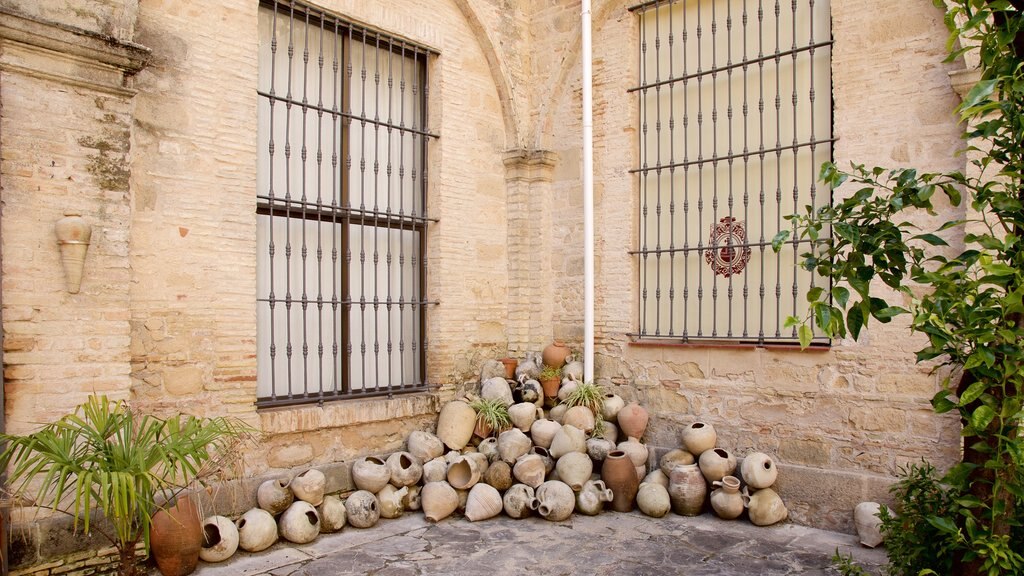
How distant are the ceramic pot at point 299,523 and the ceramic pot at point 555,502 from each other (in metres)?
1.45

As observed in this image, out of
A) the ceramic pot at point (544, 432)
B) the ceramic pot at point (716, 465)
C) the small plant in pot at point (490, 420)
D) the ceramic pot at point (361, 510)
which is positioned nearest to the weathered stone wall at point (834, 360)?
the ceramic pot at point (716, 465)

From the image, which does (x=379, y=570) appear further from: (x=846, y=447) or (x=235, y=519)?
(x=846, y=447)

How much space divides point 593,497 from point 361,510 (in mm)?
1543

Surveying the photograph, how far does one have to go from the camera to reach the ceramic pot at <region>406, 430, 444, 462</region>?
17.3ft

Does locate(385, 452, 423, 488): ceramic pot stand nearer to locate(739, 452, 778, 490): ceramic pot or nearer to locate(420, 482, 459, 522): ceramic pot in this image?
locate(420, 482, 459, 522): ceramic pot

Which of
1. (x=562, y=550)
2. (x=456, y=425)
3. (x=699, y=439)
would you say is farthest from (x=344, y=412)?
(x=699, y=439)

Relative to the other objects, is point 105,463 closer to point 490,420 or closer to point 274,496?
point 274,496

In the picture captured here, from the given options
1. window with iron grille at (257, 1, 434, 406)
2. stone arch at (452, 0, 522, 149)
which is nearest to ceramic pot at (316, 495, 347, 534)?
window with iron grille at (257, 1, 434, 406)

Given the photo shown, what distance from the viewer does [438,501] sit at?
4.84 metres

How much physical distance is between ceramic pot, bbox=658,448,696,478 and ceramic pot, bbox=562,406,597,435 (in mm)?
588

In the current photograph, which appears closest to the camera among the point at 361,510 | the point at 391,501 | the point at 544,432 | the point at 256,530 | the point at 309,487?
the point at 256,530

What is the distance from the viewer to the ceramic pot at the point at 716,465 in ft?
16.2

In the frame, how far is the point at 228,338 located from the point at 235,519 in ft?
3.59

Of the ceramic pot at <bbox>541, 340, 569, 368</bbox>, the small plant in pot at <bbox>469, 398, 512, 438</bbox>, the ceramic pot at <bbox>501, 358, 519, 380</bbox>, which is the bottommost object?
the small plant in pot at <bbox>469, 398, 512, 438</bbox>
